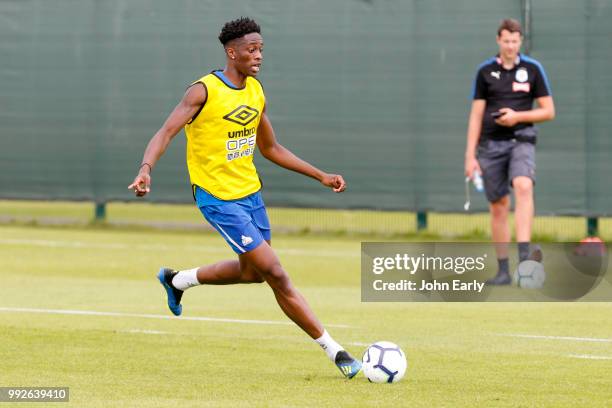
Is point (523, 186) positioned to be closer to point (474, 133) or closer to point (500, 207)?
point (500, 207)

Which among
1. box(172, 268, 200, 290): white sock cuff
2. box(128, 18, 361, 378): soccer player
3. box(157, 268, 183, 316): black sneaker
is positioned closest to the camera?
box(128, 18, 361, 378): soccer player

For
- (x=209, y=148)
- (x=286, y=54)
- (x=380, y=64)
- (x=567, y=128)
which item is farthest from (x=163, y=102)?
(x=209, y=148)

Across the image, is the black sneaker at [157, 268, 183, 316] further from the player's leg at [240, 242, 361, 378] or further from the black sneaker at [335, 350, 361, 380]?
the black sneaker at [335, 350, 361, 380]

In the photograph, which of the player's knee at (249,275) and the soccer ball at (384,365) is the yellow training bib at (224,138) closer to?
the player's knee at (249,275)

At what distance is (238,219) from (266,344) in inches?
53.5

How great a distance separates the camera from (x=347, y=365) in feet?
26.0

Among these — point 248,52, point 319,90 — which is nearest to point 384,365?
point 248,52

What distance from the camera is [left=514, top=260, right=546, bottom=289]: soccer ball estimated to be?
12930 millimetres

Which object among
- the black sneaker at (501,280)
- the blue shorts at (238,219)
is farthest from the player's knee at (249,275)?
the black sneaker at (501,280)

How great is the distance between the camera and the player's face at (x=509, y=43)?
1300 cm

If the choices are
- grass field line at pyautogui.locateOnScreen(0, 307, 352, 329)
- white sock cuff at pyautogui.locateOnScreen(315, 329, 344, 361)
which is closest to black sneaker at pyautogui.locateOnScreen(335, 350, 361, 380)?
white sock cuff at pyautogui.locateOnScreen(315, 329, 344, 361)

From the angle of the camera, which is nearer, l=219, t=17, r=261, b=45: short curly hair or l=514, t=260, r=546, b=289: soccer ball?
l=219, t=17, r=261, b=45: short curly hair

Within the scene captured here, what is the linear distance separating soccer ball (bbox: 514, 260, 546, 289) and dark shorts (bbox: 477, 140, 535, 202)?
2.51 ft

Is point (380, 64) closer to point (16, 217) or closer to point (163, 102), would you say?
point (163, 102)
